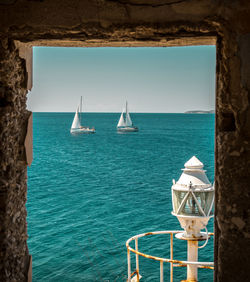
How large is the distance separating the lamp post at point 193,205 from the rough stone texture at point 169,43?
14.0ft

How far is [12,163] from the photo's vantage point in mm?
2029

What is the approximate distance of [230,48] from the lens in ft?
5.90

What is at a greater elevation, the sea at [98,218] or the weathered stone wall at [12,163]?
the weathered stone wall at [12,163]

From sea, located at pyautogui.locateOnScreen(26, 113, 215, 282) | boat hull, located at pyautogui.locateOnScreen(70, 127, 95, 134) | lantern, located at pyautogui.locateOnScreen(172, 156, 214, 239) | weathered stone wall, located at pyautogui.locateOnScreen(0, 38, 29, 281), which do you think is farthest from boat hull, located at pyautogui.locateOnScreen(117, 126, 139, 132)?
weathered stone wall, located at pyautogui.locateOnScreen(0, 38, 29, 281)

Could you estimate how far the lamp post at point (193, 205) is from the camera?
607 centimetres

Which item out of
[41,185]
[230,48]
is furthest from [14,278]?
[41,185]

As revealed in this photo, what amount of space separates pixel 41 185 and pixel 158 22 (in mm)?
28287

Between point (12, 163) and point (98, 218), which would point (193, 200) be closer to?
point (12, 163)

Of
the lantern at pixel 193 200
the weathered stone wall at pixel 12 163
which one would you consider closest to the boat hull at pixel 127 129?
the lantern at pixel 193 200

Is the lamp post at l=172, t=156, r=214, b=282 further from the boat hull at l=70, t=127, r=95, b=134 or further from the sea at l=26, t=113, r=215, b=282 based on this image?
the boat hull at l=70, t=127, r=95, b=134

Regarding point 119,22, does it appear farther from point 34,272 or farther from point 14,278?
point 34,272

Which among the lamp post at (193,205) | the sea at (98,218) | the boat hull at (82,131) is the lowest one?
the sea at (98,218)

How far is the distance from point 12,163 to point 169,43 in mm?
1076

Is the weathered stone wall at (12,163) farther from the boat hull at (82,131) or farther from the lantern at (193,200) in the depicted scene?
the boat hull at (82,131)
